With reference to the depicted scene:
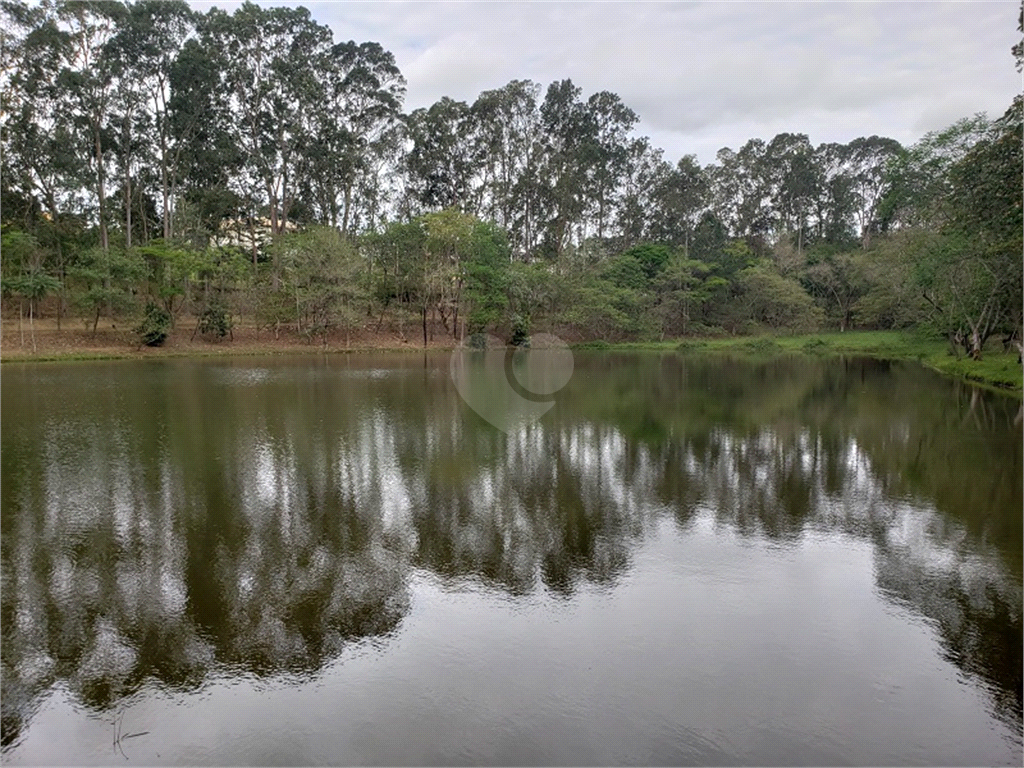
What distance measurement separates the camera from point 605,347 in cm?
4050

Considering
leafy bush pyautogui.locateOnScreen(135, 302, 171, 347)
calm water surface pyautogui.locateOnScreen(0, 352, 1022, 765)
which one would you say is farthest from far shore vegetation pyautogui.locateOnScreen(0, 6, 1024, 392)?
calm water surface pyautogui.locateOnScreen(0, 352, 1022, 765)

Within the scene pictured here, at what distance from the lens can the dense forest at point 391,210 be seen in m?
30.9

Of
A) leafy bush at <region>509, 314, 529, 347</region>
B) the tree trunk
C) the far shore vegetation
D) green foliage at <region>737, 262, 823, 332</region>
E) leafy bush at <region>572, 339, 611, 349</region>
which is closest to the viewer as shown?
the far shore vegetation

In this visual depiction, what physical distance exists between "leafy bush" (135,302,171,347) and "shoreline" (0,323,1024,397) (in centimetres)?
43

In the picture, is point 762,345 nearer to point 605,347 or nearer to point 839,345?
point 839,345

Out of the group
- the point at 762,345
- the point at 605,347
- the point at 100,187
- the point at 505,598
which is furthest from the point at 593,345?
the point at 505,598

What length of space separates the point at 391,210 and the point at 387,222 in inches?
233

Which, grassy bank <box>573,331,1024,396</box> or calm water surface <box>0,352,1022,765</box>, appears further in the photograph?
grassy bank <box>573,331,1024,396</box>

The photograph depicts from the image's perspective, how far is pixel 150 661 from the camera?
16.1ft

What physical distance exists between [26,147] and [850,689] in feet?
132

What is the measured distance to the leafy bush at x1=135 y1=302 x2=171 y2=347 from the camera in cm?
3047

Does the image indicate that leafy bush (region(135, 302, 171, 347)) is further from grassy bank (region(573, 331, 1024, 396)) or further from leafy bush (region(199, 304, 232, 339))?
grassy bank (region(573, 331, 1024, 396))
